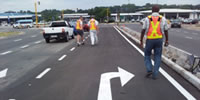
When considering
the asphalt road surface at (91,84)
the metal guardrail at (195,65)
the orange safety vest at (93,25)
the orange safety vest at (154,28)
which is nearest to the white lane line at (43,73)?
the asphalt road surface at (91,84)

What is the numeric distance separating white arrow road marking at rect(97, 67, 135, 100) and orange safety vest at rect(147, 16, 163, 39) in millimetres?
1385

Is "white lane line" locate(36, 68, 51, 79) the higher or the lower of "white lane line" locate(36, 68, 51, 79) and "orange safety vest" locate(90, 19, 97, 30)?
the lower

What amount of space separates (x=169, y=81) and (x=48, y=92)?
3214 millimetres

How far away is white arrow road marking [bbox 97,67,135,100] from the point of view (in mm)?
5125

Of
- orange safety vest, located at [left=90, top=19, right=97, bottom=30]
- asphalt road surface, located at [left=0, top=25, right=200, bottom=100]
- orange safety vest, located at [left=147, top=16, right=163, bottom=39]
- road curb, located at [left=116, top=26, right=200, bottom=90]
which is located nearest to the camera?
asphalt road surface, located at [left=0, top=25, right=200, bottom=100]

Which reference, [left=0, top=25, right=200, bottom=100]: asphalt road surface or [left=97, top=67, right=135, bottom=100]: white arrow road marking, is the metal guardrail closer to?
[left=0, top=25, right=200, bottom=100]: asphalt road surface

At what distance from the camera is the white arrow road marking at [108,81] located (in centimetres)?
512

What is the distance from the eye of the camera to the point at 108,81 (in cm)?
629

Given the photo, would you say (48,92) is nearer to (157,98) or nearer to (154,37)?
(157,98)

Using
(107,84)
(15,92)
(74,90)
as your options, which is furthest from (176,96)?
(15,92)

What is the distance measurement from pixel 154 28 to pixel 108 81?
75.3 inches

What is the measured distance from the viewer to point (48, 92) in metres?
5.46

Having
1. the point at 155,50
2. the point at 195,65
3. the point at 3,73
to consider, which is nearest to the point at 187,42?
the point at 195,65

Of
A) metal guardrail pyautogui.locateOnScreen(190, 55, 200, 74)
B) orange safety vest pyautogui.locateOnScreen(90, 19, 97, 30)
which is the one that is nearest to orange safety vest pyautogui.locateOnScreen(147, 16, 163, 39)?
metal guardrail pyautogui.locateOnScreen(190, 55, 200, 74)
